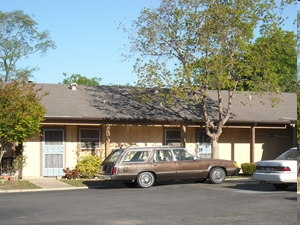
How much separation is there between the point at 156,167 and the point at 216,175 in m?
2.42

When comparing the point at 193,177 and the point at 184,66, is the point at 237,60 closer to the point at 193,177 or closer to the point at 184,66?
the point at 184,66

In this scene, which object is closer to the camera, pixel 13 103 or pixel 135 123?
pixel 13 103

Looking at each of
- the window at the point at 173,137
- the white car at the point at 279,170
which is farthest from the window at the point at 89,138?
the white car at the point at 279,170

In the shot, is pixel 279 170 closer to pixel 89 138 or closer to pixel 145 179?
pixel 145 179

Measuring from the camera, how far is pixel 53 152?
2391 cm

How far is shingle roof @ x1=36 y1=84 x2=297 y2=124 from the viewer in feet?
78.8

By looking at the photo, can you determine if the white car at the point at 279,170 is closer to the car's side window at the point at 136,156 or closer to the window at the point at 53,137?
the car's side window at the point at 136,156

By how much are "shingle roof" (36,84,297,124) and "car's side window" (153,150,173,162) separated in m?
4.75

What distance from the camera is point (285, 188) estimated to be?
17.0m

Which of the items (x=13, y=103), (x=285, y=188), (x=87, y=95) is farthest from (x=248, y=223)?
(x=87, y=95)

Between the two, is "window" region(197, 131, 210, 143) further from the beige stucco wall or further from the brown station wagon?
the brown station wagon

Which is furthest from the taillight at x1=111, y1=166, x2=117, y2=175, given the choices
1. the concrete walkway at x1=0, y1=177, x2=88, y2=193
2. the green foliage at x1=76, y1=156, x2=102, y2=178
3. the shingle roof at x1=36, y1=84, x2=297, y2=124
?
the shingle roof at x1=36, y1=84, x2=297, y2=124

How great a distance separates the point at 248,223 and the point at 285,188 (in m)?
6.79

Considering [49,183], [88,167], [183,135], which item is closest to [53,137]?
[88,167]
